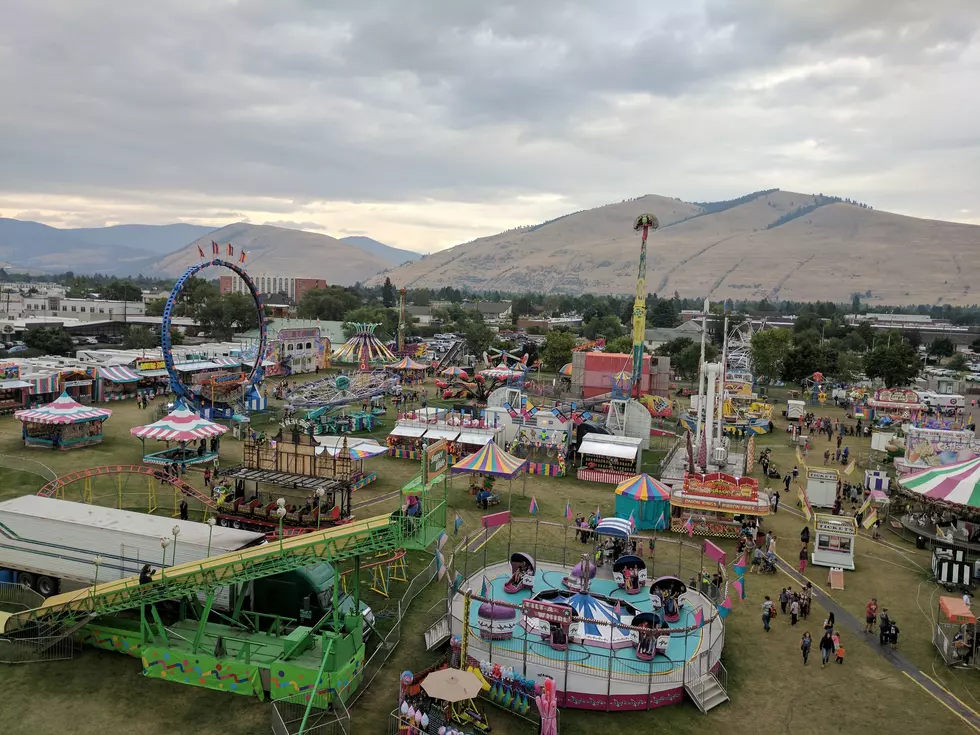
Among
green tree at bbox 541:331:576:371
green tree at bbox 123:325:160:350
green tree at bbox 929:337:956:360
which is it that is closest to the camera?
green tree at bbox 123:325:160:350

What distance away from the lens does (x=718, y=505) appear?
23.6 meters

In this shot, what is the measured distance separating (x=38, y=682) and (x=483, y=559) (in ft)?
34.4

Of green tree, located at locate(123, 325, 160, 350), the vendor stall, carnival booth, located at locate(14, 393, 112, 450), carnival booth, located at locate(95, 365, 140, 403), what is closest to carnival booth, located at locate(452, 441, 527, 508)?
the vendor stall

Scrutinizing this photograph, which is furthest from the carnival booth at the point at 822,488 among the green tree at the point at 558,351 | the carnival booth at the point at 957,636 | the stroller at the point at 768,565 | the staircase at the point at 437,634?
the green tree at the point at 558,351

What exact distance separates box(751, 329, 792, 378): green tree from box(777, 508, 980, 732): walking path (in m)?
43.0

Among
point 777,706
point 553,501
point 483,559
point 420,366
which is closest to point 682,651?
point 777,706

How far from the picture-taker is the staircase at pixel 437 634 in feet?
48.5

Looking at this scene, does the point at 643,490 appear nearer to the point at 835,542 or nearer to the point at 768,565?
the point at 768,565

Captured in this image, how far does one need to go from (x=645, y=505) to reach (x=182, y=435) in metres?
18.2

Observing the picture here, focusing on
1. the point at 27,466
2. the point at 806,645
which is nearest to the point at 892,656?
the point at 806,645

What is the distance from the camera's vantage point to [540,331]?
111 meters

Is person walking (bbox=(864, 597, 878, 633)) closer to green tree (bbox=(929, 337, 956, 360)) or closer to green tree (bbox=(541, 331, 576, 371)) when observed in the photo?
green tree (bbox=(541, 331, 576, 371))

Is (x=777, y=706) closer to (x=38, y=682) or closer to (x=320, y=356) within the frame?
(x=38, y=682)

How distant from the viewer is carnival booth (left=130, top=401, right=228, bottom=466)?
27.7m
